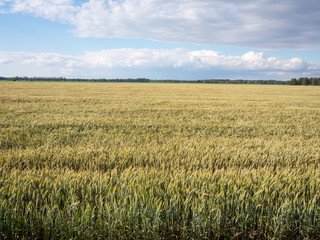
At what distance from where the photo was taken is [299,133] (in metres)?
9.97

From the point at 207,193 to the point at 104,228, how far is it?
1.47m

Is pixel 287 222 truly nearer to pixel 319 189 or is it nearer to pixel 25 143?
pixel 319 189

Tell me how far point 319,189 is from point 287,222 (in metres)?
1.18

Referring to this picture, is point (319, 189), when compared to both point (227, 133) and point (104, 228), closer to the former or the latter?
point (104, 228)

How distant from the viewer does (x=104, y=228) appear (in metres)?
2.76

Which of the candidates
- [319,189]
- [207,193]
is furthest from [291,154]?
[207,193]

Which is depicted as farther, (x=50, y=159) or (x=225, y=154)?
(x=225, y=154)

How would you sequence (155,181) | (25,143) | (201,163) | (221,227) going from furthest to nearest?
(25,143) → (201,163) → (155,181) → (221,227)

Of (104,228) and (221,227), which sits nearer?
(104,228)

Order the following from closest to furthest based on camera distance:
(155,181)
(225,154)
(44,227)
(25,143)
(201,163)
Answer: (44,227) → (155,181) → (201,163) → (225,154) → (25,143)

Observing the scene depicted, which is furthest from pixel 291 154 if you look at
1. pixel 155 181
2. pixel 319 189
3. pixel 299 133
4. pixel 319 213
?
pixel 299 133

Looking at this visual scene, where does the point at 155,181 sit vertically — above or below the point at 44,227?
above

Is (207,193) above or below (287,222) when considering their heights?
above

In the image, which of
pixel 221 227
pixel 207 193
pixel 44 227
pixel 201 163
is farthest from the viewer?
pixel 201 163
